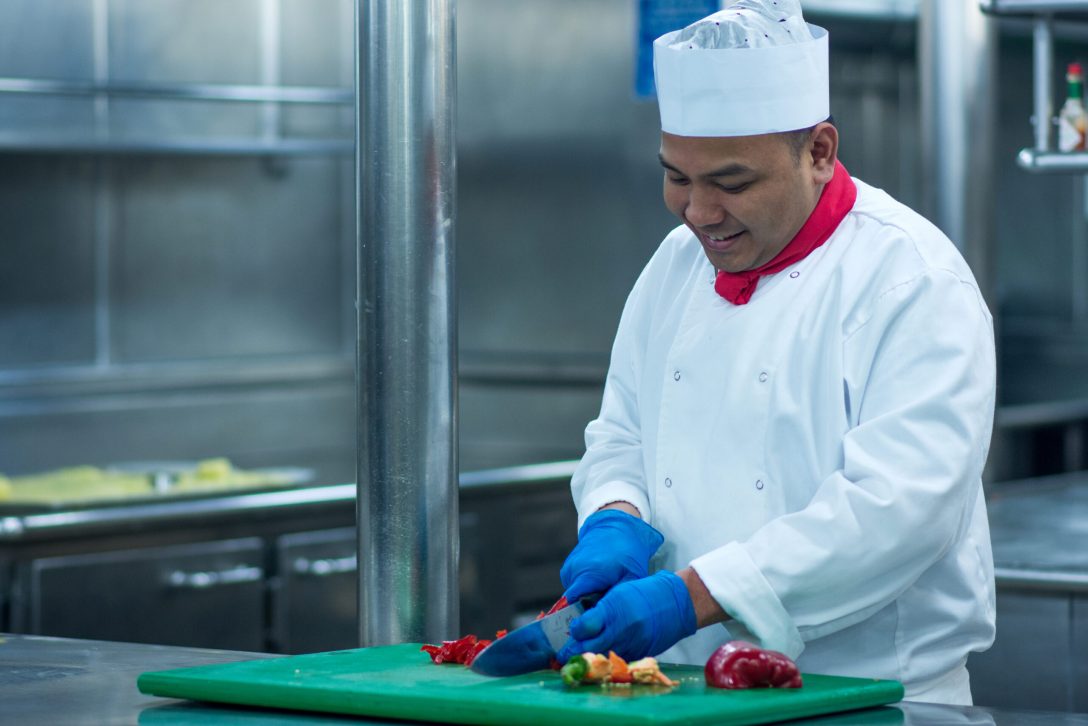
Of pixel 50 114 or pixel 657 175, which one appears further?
pixel 657 175

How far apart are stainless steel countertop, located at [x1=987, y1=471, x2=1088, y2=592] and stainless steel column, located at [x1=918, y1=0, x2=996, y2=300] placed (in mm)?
464

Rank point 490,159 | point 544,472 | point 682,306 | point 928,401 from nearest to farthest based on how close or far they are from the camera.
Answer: point 928,401 → point 682,306 → point 544,472 → point 490,159

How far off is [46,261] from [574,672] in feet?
9.52

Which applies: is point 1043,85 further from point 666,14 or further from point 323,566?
point 323,566

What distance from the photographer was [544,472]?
152 inches

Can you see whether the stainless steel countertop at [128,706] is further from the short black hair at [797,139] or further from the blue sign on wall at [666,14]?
the blue sign on wall at [666,14]

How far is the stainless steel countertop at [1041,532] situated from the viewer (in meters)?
2.68

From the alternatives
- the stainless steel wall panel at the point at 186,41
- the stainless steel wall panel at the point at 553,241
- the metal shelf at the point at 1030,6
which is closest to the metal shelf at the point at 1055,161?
the metal shelf at the point at 1030,6

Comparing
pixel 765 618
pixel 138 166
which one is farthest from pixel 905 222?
pixel 138 166

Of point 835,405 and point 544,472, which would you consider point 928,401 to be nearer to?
point 835,405

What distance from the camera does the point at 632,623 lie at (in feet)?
5.24

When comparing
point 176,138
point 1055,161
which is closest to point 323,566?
point 176,138

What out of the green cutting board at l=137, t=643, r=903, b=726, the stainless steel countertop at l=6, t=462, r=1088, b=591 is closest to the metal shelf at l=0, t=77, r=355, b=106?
the stainless steel countertop at l=6, t=462, r=1088, b=591

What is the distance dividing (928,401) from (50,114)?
112 inches
